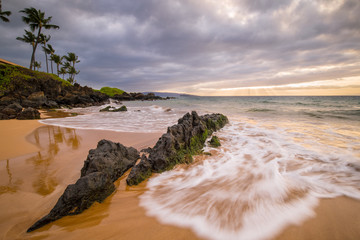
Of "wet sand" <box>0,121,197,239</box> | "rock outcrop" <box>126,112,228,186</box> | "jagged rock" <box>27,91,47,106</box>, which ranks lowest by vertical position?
"wet sand" <box>0,121,197,239</box>

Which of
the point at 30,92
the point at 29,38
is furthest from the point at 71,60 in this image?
the point at 30,92

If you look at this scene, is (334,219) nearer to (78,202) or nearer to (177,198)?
(177,198)

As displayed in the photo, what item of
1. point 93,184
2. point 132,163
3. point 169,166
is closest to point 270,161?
point 169,166

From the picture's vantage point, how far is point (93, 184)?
2.19 meters

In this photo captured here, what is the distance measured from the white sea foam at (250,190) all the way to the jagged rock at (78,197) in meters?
0.72

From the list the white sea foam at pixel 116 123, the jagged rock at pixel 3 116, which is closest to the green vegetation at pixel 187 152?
the white sea foam at pixel 116 123

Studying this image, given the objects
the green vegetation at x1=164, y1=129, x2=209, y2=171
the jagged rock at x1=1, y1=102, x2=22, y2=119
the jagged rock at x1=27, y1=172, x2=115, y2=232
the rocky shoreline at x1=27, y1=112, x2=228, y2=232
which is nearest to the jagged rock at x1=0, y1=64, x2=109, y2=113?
the jagged rock at x1=1, y1=102, x2=22, y2=119

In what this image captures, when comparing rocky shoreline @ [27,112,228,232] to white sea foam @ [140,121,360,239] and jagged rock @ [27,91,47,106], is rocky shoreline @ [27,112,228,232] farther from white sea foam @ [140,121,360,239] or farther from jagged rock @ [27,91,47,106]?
jagged rock @ [27,91,47,106]

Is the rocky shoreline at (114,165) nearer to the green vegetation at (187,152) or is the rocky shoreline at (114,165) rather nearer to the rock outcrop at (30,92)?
the green vegetation at (187,152)

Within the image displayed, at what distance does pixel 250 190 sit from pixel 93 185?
2.75 metres

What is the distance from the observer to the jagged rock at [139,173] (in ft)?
9.51

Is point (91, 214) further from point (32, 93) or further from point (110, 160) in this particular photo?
point (32, 93)

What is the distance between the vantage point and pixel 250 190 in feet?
9.16

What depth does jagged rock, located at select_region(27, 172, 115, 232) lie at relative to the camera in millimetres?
1902
